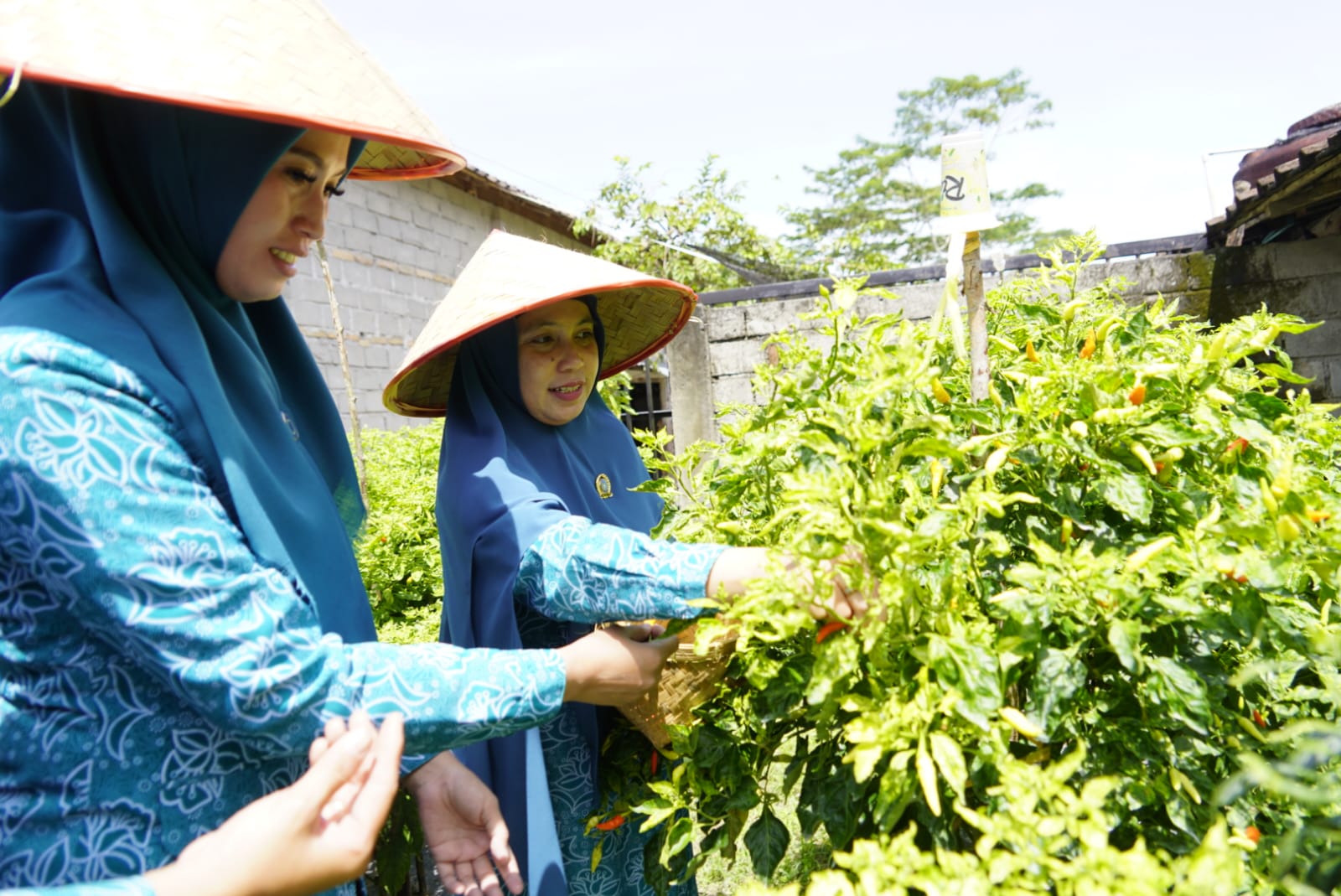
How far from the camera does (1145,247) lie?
236 inches

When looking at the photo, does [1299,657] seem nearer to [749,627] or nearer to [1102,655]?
[1102,655]

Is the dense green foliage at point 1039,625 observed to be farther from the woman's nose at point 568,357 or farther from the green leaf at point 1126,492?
the woman's nose at point 568,357

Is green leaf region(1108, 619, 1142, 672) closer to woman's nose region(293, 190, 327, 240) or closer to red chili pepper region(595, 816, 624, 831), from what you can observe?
red chili pepper region(595, 816, 624, 831)

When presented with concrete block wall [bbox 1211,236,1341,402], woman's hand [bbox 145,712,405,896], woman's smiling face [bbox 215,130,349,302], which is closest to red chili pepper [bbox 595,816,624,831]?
woman's hand [bbox 145,712,405,896]

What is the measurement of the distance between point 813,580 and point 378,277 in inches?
290

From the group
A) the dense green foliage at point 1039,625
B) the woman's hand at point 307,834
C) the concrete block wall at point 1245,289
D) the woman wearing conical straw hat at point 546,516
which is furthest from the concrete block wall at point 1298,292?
the woman's hand at point 307,834

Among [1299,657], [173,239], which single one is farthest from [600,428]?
[1299,657]

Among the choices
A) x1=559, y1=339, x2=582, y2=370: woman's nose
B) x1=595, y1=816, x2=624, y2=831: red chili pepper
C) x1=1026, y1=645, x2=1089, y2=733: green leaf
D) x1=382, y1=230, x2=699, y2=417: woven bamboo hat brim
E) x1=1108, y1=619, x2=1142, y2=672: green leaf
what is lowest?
x1=595, y1=816, x2=624, y2=831: red chili pepper

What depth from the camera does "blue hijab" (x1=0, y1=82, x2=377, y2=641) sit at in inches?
42.8

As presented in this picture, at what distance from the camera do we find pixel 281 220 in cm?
126

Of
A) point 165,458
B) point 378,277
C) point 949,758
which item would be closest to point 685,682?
point 949,758

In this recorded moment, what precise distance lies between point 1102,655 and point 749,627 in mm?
450

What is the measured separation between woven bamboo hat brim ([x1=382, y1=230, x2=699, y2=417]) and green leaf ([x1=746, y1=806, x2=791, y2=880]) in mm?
1017

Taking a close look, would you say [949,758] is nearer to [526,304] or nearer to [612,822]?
[612,822]
